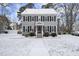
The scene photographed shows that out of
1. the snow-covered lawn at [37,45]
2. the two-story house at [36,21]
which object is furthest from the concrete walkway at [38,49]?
the two-story house at [36,21]

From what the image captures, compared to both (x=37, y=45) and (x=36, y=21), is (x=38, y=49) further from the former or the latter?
(x=36, y=21)

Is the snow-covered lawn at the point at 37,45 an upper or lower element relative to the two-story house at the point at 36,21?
lower

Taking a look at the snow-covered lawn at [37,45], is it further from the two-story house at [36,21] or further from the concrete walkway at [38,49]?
the two-story house at [36,21]

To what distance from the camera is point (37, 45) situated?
22.0 ft

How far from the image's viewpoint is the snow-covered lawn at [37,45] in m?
5.95

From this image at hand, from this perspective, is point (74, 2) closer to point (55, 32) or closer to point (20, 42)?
point (55, 32)

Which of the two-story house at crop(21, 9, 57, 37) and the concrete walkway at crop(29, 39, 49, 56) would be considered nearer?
the concrete walkway at crop(29, 39, 49, 56)

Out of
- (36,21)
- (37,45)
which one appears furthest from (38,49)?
(36,21)

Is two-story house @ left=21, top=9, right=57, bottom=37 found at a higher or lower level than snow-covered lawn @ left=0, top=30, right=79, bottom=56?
higher

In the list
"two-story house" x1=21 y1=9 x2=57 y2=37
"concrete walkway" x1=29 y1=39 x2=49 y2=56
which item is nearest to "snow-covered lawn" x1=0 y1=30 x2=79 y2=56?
"concrete walkway" x1=29 y1=39 x2=49 y2=56

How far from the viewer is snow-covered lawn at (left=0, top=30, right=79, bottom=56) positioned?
595cm

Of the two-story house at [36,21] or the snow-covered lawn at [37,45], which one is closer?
the snow-covered lawn at [37,45]

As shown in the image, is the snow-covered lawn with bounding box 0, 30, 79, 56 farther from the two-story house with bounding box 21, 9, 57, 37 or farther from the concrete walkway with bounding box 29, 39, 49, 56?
the two-story house with bounding box 21, 9, 57, 37

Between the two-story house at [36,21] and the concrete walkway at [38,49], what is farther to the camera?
the two-story house at [36,21]
